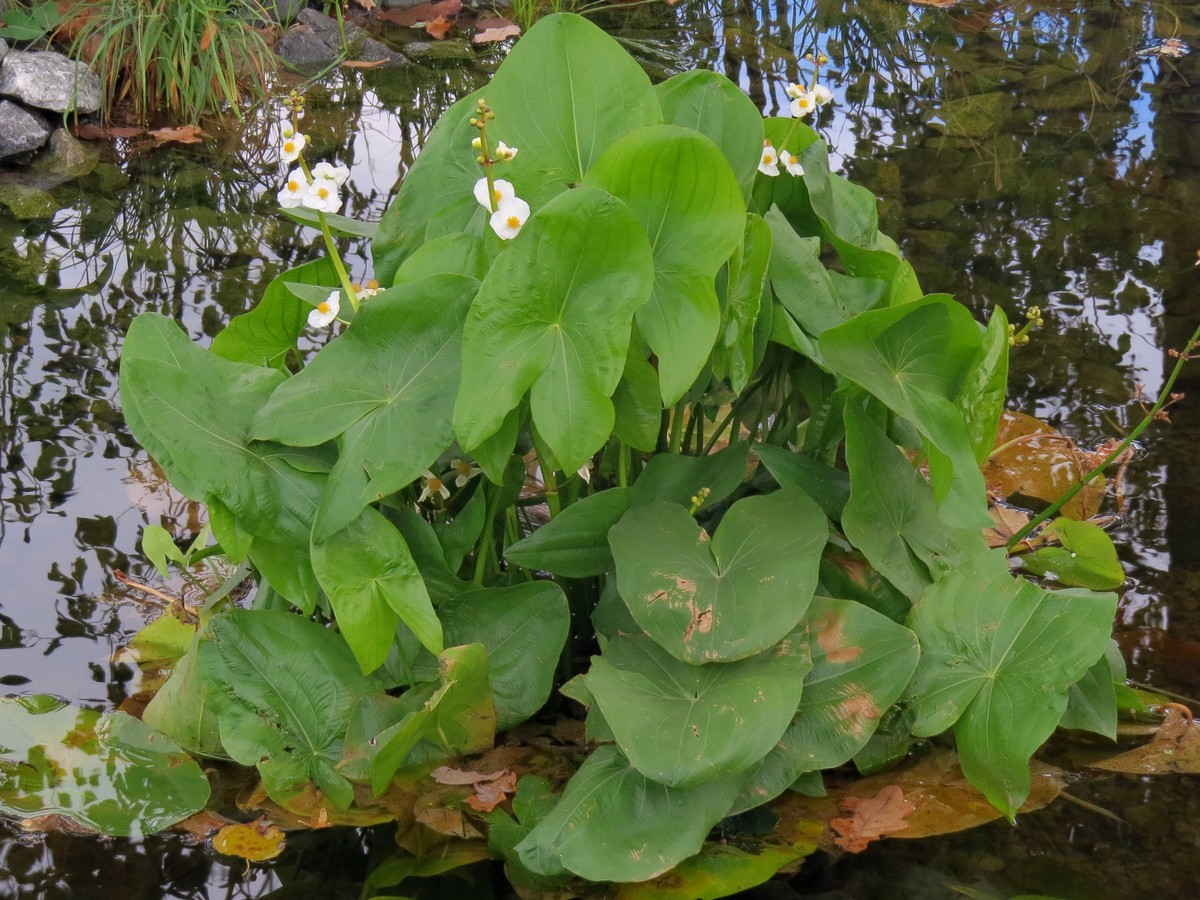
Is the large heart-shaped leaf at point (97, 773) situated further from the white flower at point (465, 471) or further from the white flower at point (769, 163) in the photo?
the white flower at point (769, 163)

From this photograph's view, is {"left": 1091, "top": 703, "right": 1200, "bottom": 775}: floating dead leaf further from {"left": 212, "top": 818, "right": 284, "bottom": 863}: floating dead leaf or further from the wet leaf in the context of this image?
{"left": 212, "top": 818, "right": 284, "bottom": 863}: floating dead leaf

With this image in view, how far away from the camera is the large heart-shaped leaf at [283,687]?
145 cm

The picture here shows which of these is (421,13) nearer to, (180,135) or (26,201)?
(180,135)

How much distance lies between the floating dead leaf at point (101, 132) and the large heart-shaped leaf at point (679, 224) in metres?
2.99

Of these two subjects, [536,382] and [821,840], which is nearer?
[536,382]

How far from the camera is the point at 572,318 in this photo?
1.21 metres

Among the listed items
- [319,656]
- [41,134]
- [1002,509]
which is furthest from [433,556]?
[41,134]

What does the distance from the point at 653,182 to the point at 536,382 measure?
0.24 metres

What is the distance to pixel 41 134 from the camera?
11.8ft

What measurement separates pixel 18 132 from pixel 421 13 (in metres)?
1.81

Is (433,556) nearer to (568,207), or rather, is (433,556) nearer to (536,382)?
(536,382)

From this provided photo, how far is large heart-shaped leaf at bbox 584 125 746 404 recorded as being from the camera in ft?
3.95

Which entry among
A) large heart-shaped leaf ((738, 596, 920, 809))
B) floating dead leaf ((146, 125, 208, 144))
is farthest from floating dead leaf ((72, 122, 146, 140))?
large heart-shaped leaf ((738, 596, 920, 809))

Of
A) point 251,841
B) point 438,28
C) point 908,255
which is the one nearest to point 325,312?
point 251,841
